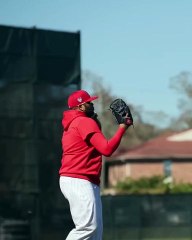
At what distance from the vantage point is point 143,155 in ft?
177

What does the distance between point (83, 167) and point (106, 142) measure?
40cm

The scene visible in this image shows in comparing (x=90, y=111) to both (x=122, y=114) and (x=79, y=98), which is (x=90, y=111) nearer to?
(x=79, y=98)

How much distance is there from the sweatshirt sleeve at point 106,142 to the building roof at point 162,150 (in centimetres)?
4706

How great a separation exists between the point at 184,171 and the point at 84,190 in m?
47.4

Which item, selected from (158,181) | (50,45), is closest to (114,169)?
(158,181)

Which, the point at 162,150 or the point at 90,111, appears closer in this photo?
the point at 90,111

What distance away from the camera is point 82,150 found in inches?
274

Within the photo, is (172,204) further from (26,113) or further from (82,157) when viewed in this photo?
(82,157)

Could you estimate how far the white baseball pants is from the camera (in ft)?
22.4

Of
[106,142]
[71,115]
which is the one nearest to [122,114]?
[106,142]

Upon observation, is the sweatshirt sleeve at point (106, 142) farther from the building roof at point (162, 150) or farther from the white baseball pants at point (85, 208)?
the building roof at point (162, 150)

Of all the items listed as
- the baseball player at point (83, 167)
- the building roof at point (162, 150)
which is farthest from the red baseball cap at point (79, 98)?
the building roof at point (162, 150)

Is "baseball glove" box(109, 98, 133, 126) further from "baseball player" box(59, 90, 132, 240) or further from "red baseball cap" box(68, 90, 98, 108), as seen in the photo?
"red baseball cap" box(68, 90, 98, 108)

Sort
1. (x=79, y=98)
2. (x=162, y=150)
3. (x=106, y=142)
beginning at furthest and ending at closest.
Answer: (x=162, y=150) → (x=79, y=98) → (x=106, y=142)
